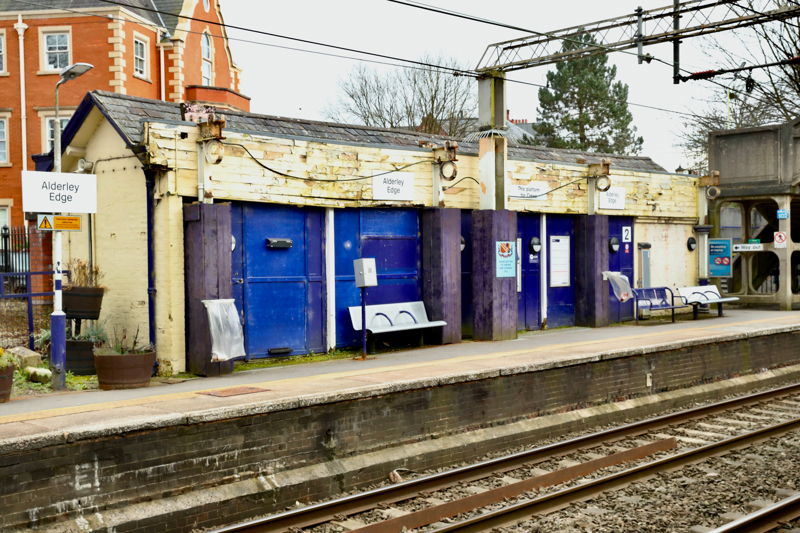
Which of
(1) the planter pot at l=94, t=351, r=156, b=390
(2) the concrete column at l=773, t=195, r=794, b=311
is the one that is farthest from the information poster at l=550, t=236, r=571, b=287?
(1) the planter pot at l=94, t=351, r=156, b=390

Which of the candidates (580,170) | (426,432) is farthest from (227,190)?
(580,170)

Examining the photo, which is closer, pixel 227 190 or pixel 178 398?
pixel 178 398

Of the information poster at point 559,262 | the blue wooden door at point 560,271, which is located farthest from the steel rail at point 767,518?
the information poster at point 559,262

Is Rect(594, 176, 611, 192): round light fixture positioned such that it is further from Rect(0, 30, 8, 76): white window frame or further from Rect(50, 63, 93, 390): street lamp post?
Rect(0, 30, 8, 76): white window frame

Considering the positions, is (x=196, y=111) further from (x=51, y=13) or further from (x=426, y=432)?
(x=51, y=13)

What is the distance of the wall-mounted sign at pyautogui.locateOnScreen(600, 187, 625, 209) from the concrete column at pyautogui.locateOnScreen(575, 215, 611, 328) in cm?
38

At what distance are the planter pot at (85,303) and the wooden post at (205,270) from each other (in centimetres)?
153

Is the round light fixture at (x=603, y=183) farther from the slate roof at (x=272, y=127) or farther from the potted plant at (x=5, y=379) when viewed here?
the potted plant at (x=5, y=379)

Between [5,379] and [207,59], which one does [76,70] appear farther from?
[207,59]

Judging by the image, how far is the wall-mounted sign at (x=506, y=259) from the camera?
49.8 feet

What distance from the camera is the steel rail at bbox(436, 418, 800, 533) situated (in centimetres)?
702

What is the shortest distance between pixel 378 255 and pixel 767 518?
8570 mm

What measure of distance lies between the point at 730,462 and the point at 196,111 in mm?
9010

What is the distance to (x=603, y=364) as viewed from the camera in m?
11.8
